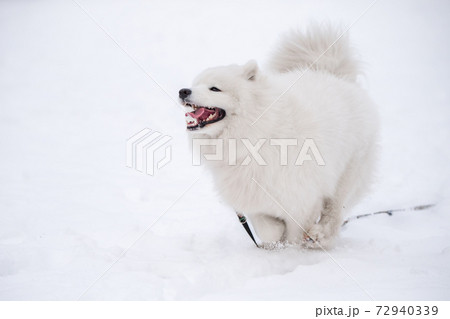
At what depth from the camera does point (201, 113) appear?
9.61ft

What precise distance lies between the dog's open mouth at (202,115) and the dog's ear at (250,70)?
370 mm

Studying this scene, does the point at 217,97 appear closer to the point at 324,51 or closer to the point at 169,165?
the point at 324,51

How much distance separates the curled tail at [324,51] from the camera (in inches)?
153

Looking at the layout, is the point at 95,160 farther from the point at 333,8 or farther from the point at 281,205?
the point at 333,8

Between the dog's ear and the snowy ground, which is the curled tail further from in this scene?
the dog's ear

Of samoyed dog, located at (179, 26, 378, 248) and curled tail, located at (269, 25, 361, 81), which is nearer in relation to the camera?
samoyed dog, located at (179, 26, 378, 248)

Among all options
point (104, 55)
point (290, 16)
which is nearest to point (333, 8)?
point (290, 16)

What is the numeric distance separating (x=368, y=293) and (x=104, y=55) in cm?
1019

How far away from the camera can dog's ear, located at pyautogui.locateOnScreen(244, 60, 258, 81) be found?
299 centimetres
